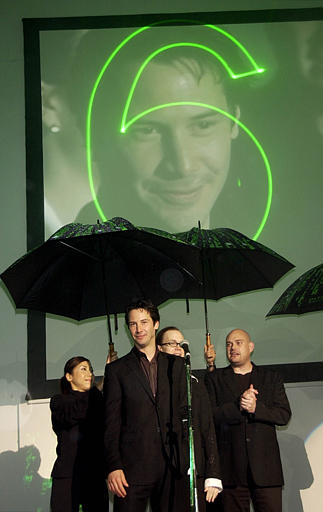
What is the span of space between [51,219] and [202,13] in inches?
85.2

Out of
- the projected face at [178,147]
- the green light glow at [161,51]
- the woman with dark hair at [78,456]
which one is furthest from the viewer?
the green light glow at [161,51]

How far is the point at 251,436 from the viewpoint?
3.86 metres

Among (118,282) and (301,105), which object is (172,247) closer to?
(118,282)

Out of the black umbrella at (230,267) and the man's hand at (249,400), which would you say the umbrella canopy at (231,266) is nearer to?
the black umbrella at (230,267)

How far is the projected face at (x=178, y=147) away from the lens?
5.30 metres

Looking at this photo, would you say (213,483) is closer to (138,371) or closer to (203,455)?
(203,455)

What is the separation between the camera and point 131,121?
17.7 ft

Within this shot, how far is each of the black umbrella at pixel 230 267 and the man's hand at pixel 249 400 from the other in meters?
0.65

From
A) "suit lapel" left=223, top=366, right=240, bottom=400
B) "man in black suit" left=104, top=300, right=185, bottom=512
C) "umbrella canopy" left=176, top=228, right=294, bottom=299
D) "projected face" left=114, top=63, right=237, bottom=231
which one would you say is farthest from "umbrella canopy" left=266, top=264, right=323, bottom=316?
"projected face" left=114, top=63, right=237, bottom=231

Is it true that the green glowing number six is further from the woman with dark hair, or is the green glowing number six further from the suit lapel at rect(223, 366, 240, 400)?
the woman with dark hair

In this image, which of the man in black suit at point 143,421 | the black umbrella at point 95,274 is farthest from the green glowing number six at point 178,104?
the man in black suit at point 143,421

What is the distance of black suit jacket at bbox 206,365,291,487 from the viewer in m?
3.81

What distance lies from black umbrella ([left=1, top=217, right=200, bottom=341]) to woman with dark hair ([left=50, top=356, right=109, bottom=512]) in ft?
2.26

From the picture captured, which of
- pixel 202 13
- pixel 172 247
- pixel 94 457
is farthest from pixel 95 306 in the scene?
pixel 202 13
